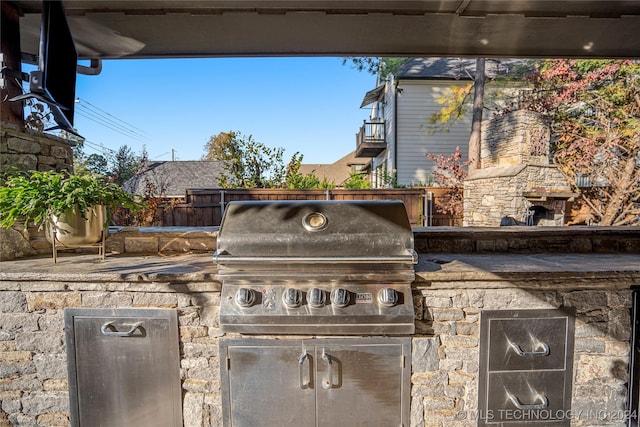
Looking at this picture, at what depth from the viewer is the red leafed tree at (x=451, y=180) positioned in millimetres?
7737

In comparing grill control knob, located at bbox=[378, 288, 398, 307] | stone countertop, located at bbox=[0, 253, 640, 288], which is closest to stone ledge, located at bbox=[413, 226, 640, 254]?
stone countertop, located at bbox=[0, 253, 640, 288]

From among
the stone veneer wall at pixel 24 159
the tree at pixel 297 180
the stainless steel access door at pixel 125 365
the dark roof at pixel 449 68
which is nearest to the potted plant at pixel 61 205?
the stone veneer wall at pixel 24 159

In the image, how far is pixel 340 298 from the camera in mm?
1486

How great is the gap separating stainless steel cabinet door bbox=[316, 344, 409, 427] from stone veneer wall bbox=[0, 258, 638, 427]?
0.10 metres

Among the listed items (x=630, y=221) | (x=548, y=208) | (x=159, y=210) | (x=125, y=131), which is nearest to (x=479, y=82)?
(x=548, y=208)

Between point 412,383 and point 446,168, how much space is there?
7795 millimetres

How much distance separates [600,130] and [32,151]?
29.2ft

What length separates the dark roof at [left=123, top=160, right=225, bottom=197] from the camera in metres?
11.7

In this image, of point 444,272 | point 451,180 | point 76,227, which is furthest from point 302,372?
point 451,180

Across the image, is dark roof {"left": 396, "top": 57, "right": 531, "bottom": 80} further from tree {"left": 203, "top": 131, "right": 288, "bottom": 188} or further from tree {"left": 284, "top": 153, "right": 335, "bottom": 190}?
tree {"left": 203, "top": 131, "right": 288, "bottom": 188}

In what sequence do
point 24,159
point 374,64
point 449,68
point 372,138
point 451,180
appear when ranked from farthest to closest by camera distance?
point 372,138 < point 449,68 < point 374,64 < point 451,180 < point 24,159

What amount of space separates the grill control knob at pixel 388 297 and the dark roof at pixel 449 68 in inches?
370

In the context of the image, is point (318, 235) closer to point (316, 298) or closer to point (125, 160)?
point (316, 298)

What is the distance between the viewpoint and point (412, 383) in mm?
1562
